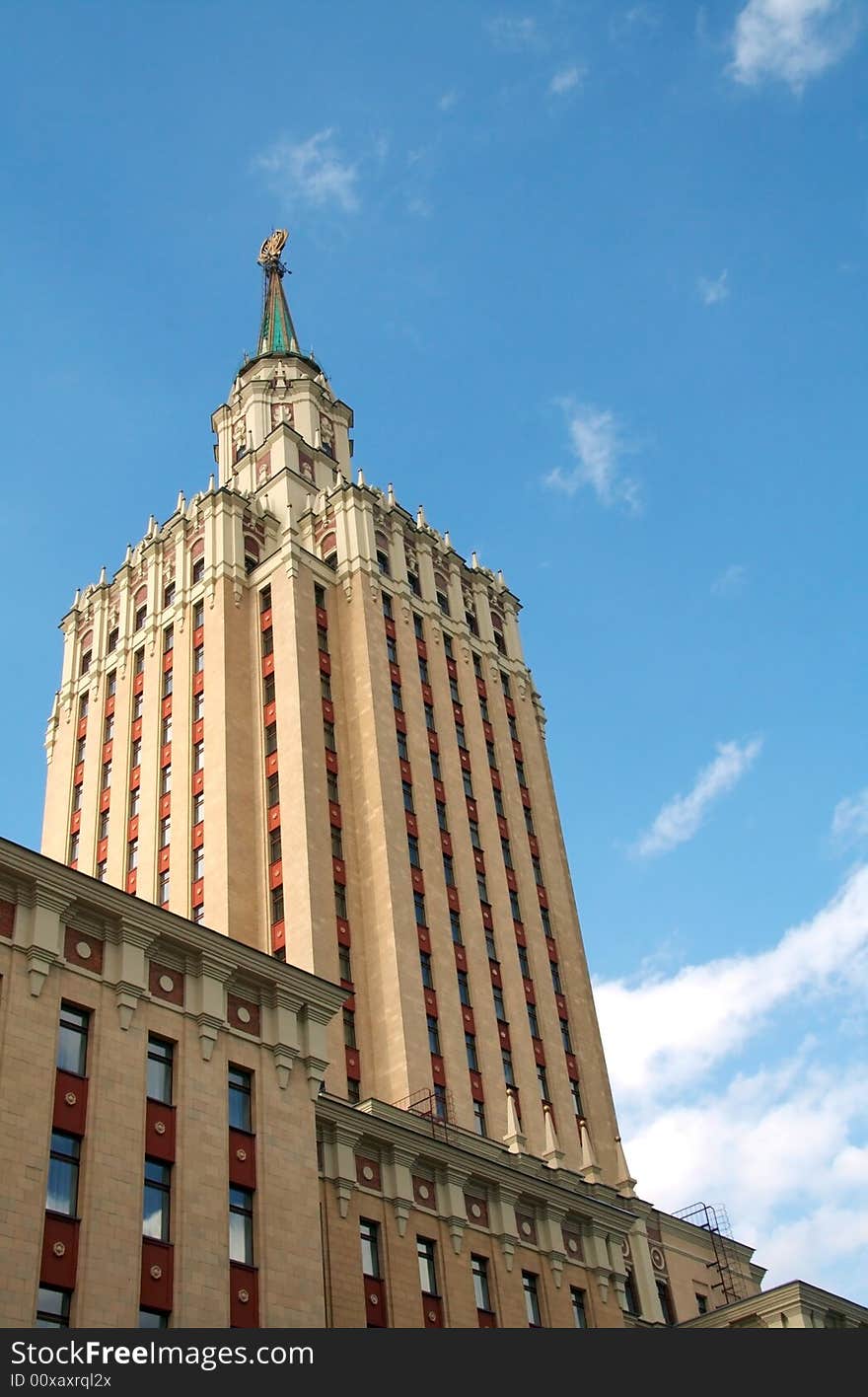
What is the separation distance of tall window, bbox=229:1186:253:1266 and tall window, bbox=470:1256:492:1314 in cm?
1107

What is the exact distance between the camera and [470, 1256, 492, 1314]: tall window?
44.2m

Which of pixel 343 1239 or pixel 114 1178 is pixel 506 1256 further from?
pixel 114 1178

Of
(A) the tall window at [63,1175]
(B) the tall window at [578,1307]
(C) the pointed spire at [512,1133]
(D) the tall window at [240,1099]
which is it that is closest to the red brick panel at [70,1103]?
(A) the tall window at [63,1175]

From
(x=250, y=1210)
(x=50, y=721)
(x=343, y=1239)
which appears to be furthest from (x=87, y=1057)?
(x=50, y=721)

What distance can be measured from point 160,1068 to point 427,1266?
12525 millimetres

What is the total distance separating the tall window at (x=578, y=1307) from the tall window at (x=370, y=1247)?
8.92 metres

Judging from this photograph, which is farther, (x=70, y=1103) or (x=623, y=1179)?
(x=623, y=1179)

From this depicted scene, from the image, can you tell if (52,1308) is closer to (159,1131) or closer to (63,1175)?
(63,1175)

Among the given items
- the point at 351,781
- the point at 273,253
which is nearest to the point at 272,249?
the point at 273,253

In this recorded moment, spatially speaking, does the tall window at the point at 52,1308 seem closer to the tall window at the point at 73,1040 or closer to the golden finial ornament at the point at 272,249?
the tall window at the point at 73,1040

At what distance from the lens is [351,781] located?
68.6 metres

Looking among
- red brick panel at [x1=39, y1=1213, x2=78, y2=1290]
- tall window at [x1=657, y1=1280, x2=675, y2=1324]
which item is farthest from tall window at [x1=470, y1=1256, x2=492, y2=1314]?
tall window at [x1=657, y1=1280, x2=675, y2=1324]

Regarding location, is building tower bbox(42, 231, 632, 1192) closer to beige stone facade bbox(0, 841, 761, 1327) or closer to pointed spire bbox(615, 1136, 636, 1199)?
pointed spire bbox(615, 1136, 636, 1199)

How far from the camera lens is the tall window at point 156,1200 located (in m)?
33.6
